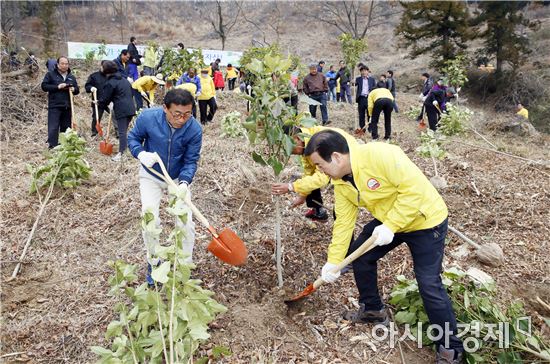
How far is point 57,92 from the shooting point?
696cm

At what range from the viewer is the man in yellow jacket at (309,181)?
345cm

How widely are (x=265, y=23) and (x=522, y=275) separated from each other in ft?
120

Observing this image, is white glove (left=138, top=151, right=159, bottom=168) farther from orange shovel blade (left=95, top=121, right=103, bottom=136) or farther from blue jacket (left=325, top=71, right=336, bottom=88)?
blue jacket (left=325, top=71, right=336, bottom=88)

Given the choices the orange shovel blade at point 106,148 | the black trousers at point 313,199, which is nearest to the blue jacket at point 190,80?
the orange shovel blade at point 106,148

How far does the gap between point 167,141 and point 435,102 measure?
7.52 m

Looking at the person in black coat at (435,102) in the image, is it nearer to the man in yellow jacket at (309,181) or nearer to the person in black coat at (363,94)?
the person in black coat at (363,94)

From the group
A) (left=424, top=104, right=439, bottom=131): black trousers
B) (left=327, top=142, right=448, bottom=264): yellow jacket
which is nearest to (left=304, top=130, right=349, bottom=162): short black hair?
(left=327, top=142, right=448, bottom=264): yellow jacket

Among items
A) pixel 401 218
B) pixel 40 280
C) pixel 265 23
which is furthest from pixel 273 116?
pixel 265 23

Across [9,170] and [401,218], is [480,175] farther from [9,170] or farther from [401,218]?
[9,170]

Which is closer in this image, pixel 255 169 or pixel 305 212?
pixel 305 212

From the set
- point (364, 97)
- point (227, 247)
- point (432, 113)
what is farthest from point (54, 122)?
point (432, 113)

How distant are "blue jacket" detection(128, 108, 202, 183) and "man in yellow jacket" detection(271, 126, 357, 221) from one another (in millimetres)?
750

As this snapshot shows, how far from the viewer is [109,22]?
38.7 m

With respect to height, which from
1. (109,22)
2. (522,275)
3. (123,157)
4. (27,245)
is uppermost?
(109,22)
